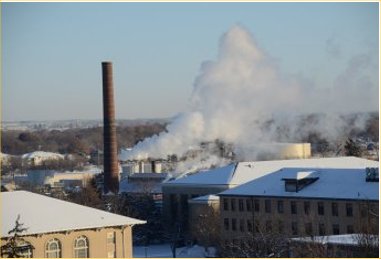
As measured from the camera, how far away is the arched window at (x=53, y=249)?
30188 millimetres

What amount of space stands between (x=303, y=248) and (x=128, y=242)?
7.23m

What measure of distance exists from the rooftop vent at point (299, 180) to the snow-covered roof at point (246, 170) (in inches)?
364

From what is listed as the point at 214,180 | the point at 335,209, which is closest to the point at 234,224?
the point at 335,209

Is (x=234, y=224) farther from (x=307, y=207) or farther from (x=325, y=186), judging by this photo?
(x=325, y=186)

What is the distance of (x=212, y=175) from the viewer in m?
59.2

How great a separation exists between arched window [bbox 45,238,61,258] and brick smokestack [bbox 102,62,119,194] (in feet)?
111

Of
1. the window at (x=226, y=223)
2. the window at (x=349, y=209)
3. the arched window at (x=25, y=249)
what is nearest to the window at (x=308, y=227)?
the window at (x=349, y=209)

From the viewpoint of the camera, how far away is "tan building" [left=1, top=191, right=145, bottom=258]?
29.8 m

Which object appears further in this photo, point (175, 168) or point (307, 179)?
point (175, 168)

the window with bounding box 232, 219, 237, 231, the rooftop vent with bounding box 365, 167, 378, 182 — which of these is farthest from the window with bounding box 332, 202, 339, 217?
the window with bounding box 232, 219, 237, 231

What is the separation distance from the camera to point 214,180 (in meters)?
58.2

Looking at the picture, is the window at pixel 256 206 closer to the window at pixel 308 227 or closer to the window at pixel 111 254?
the window at pixel 308 227

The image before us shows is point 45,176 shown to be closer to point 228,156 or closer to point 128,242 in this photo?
point 228,156

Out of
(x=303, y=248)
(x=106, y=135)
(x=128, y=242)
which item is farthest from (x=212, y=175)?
(x=303, y=248)
